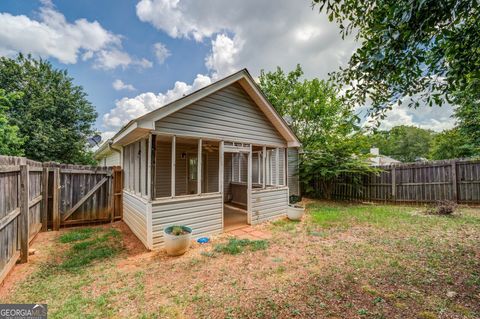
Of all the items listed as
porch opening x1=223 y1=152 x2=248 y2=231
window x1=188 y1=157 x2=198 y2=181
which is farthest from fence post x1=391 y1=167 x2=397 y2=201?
window x1=188 y1=157 x2=198 y2=181

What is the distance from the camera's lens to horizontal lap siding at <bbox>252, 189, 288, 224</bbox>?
22.5 feet

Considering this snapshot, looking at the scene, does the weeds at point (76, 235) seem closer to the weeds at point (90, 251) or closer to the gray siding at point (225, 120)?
the weeds at point (90, 251)

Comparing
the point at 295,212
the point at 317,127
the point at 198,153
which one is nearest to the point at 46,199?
the point at 198,153

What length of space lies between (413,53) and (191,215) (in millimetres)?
5211

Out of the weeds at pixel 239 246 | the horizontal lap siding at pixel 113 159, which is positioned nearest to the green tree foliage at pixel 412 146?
the weeds at pixel 239 246

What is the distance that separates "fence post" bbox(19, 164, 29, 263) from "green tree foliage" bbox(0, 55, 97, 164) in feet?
40.4

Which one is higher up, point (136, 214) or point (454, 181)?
point (454, 181)

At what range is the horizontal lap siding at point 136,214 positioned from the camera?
198 inches

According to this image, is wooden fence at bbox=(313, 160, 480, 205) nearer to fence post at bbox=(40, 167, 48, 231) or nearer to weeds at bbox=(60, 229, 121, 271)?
weeds at bbox=(60, 229, 121, 271)

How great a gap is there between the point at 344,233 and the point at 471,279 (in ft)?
8.63

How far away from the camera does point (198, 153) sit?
17.8 feet

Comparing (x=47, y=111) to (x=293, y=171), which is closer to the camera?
(x=293, y=171)

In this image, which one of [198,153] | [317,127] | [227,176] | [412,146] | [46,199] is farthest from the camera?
[412,146]

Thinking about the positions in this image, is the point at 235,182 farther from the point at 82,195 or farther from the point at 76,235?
the point at 76,235
